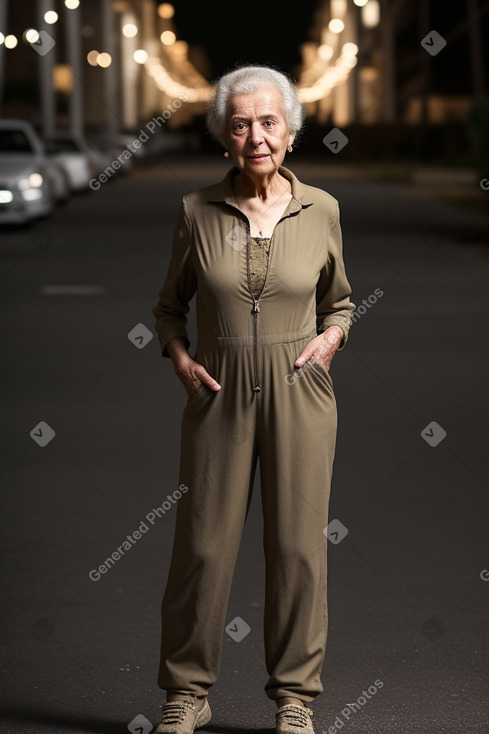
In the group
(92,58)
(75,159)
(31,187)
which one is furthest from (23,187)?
(92,58)

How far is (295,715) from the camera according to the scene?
4.14 metres

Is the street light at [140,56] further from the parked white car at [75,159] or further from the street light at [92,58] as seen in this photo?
the parked white car at [75,159]

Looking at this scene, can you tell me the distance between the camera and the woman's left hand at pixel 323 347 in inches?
158

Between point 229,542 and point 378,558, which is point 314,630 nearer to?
point 229,542

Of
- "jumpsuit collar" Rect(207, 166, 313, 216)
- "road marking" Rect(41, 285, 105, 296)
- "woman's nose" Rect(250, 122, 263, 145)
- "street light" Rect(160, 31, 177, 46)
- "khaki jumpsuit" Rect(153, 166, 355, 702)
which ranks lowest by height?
"street light" Rect(160, 31, 177, 46)

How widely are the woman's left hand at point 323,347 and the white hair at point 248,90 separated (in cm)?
61

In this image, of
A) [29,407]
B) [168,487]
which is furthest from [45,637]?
[29,407]

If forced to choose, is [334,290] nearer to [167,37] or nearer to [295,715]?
[295,715]

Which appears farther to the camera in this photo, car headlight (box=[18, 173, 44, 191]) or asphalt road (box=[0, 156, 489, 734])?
car headlight (box=[18, 173, 44, 191])

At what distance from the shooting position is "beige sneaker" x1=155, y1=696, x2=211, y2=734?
13.5 ft

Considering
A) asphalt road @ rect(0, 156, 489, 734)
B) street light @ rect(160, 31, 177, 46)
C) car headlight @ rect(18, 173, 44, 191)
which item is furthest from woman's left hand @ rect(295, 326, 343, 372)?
street light @ rect(160, 31, 177, 46)

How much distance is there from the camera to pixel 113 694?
463cm

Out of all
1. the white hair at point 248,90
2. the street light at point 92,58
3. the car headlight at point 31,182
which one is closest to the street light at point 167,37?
the street light at point 92,58

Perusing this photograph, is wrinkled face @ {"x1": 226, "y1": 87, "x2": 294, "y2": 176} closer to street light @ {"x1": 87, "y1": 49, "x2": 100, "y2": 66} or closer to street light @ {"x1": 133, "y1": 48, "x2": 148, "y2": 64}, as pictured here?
street light @ {"x1": 87, "y1": 49, "x2": 100, "y2": 66}
